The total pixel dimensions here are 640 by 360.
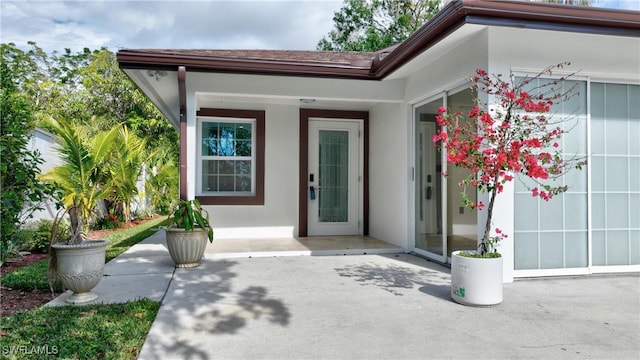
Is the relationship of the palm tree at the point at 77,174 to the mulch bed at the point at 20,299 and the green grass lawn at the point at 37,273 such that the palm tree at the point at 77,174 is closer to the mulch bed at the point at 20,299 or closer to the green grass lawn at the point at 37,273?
the mulch bed at the point at 20,299

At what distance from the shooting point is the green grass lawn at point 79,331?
2.80 meters

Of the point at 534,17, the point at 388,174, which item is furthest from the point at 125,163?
the point at 534,17

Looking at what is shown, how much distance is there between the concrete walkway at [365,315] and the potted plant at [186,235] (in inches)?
7.9

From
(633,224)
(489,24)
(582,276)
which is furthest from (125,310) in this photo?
(633,224)

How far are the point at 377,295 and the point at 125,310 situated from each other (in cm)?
244

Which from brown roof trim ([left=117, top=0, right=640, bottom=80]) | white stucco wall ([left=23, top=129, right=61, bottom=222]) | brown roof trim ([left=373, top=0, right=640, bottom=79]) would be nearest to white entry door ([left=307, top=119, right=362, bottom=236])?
brown roof trim ([left=117, top=0, right=640, bottom=80])

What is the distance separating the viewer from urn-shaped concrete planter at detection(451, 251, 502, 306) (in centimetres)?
389

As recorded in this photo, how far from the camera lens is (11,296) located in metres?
4.37

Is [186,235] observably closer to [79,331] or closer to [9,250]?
[79,331]

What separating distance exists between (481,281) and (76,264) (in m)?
3.82

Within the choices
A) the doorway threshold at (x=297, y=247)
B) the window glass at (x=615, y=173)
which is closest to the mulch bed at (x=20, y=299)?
the doorway threshold at (x=297, y=247)

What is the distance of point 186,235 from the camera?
5.46 m

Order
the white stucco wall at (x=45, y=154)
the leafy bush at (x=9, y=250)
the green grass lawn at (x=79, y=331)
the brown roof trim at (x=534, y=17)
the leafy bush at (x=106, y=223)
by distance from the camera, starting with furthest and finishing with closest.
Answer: the leafy bush at (x=106, y=223) → the white stucco wall at (x=45, y=154) → the leafy bush at (x=9, y=250) → the brown roof trim at (x=534, y=17) → the green grass lawn at (x=79, y=331)

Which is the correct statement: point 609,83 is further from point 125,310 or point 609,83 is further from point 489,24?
point 125,310
